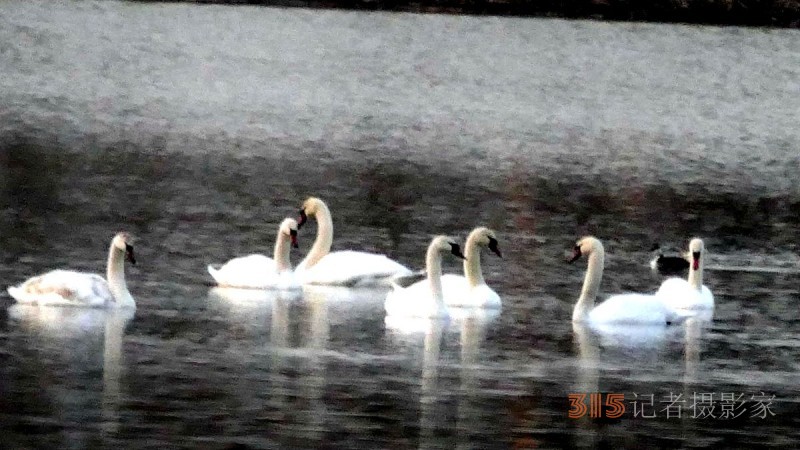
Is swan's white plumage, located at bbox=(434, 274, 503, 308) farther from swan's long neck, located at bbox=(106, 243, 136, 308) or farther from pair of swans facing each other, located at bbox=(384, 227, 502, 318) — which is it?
swan's long neck, located at bbox=(106, 243, 136, 308)

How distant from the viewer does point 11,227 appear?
62.3 feet

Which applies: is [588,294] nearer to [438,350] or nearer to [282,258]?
[438,350]

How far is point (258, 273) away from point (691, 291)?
10.7 feet

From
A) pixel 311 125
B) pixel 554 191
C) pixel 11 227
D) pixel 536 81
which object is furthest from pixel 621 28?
pixel 11 227

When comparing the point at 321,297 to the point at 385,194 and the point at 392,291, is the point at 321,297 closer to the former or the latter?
the point at 392,291

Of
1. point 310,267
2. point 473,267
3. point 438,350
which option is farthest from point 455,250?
point 310,267

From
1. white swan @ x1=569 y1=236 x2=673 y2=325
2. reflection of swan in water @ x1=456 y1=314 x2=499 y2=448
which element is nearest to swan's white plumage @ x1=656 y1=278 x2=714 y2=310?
white swan @ x1=569 y1=236 x2=673 y2=325

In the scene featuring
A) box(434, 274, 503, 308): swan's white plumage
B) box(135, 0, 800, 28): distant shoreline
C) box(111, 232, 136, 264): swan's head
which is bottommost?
box(434, 274, 503, 308): swan's white plumage

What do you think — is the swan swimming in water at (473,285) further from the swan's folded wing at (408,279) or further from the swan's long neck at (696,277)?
the swan's long neck at (696,277)

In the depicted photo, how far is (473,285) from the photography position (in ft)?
51.5

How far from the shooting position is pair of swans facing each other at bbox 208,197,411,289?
641 inches

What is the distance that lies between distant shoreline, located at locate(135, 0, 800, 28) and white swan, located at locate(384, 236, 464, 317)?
4723cm

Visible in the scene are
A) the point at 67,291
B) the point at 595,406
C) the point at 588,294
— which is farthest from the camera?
the point at 588,294

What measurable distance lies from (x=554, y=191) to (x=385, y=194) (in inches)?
95.4
